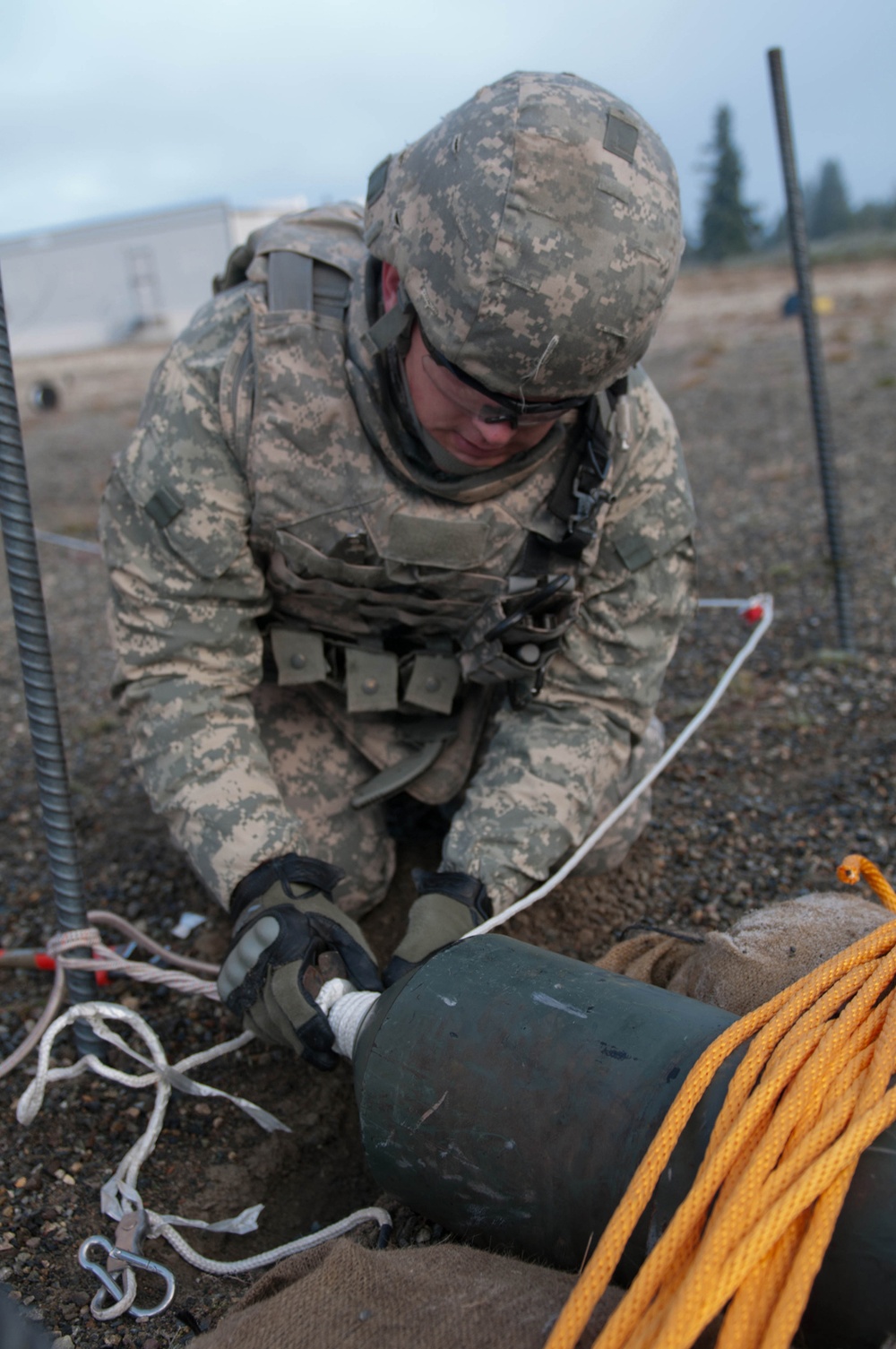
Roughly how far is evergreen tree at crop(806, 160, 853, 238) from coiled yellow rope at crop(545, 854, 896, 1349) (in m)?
49.1

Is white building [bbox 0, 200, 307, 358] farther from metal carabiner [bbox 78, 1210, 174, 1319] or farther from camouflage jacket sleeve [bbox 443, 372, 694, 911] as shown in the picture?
metal carabiner [bbox 78, 1210, 174, 1319]

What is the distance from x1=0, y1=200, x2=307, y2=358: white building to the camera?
107 feet

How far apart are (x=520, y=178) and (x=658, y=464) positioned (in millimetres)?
950

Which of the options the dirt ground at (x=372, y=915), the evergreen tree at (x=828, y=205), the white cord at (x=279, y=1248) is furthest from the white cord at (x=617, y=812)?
the evergreen tree at (x=828, y=205)

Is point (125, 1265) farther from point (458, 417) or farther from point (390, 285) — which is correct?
point (390, 285)

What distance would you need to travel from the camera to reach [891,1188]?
1215 millimetres

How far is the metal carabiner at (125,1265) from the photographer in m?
1.71

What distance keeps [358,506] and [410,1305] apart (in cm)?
163

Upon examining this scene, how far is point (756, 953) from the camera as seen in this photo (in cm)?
188

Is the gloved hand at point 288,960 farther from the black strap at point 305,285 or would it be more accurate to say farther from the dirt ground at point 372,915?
the black strap at point 305,285

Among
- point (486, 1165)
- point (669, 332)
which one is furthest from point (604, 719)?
point (669, 332)

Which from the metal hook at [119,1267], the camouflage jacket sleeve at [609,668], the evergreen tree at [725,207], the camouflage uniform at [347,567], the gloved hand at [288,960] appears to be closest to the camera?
the metal hook at [119,1267]

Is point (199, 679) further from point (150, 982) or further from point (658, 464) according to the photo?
point (658, 464)

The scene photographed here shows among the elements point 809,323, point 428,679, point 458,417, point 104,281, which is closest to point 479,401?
point 458,417
